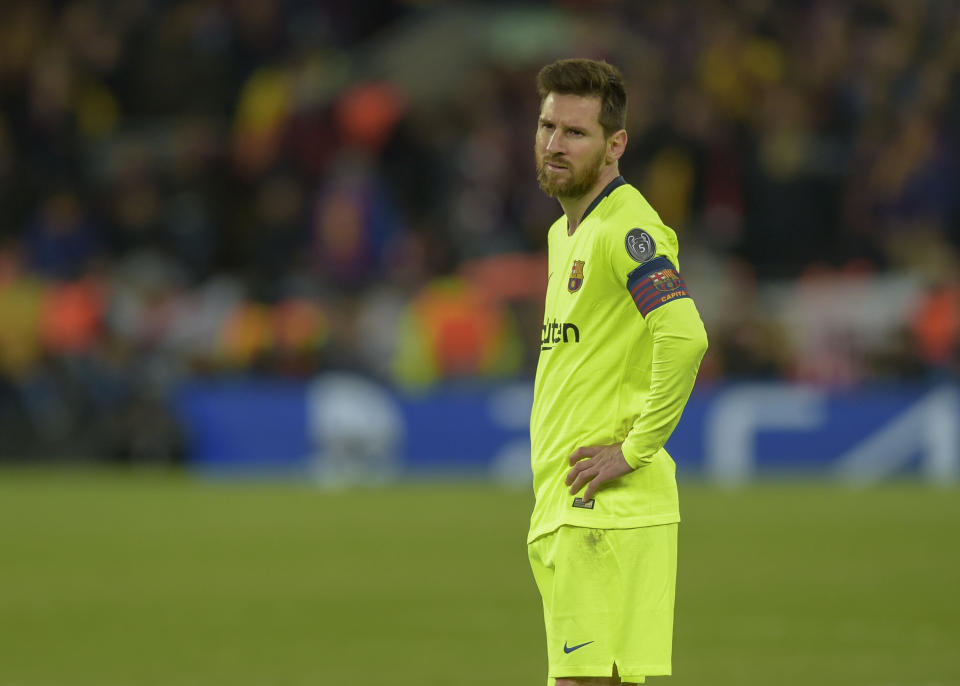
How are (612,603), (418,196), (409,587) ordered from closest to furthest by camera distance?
(612,603), (409,587), (418,196)

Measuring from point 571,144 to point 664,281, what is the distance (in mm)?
437

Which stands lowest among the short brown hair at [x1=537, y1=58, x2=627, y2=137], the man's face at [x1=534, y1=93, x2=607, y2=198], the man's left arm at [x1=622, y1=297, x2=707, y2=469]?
the man's left arm at [x1=622, y1=297, x2=707, y2=469]

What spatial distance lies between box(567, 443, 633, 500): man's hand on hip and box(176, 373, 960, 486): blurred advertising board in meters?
12.0

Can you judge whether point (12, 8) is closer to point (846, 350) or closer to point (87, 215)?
point (87, 215)

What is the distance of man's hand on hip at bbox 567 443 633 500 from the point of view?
4074 mm

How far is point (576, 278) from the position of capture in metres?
4.22

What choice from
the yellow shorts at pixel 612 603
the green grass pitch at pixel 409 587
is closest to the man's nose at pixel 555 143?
the yellow shorts at pixel 612 603

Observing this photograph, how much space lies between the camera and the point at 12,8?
23.1 meters

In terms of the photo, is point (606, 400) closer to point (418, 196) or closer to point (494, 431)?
point (494, 431)

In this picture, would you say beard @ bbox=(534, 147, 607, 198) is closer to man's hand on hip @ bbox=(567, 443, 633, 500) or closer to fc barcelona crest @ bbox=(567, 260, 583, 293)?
fc barcelona crest @ bbox=(567, 260, 583, 293)

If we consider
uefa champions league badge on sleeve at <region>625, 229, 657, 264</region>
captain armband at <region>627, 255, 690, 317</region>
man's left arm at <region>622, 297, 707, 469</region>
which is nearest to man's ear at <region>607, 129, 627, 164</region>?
uefa champions league badge on sleeve at <region>625, 229, 657, 264</region>

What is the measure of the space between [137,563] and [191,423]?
5.95 m

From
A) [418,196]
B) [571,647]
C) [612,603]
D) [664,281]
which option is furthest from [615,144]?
[418,196]

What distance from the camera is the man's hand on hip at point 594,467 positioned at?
4074 millimetres
